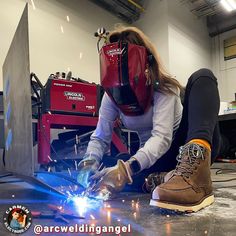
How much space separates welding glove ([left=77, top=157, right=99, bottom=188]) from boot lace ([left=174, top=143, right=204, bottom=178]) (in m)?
0.31

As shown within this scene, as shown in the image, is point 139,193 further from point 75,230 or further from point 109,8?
point 109,8

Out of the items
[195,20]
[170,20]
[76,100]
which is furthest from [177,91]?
[195,20]

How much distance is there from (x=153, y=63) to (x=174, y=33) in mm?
2911

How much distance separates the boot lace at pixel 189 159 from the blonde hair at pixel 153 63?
254mm

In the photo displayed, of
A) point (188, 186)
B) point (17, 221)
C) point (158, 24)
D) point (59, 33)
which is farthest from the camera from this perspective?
point (158, 24)

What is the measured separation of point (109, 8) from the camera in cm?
361

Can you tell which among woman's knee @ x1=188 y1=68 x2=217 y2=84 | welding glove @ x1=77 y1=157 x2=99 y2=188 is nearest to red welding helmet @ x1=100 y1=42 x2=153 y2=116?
woman's knee @ x1=188 y1=68 x2=217 y2=84

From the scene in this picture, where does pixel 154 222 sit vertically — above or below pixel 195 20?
below

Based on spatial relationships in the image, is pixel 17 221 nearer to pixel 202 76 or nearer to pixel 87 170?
pixel 87 170

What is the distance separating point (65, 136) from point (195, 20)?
2.86m

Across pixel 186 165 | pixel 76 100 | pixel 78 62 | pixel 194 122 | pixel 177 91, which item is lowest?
pixel 186 165

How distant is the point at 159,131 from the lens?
Result: 0.87m

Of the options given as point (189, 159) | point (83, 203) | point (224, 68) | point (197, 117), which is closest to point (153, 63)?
point (197, 117)

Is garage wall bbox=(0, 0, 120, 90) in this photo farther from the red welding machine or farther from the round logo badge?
the round logo badge
